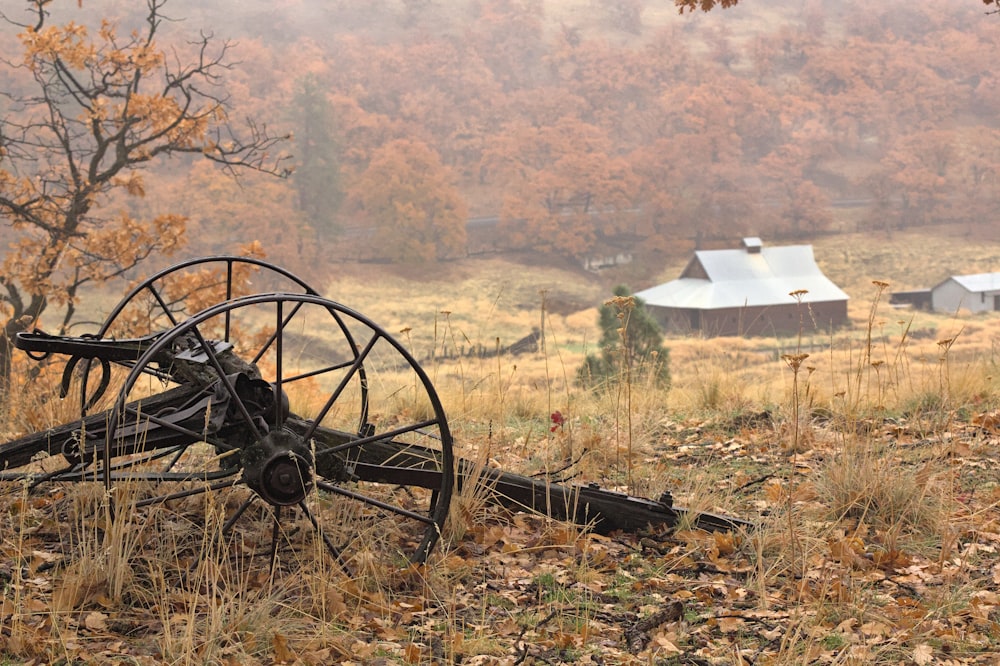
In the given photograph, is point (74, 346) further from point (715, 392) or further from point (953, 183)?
point (953, 183)

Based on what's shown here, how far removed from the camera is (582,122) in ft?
190

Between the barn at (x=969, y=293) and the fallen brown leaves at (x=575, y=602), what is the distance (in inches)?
1580

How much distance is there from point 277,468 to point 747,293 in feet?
125

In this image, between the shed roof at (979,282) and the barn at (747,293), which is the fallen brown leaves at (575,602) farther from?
the shed roof at (979,282)

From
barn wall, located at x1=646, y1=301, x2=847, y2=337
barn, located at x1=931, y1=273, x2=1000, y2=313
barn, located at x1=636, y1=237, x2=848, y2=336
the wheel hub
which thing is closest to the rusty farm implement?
the wheel hub

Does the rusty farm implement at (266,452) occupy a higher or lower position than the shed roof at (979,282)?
higher

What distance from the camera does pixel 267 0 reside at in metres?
73.4

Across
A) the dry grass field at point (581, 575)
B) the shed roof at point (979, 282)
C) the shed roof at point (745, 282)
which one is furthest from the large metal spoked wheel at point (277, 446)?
the shed roof at point (979, 282)

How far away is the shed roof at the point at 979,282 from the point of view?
4000 cm

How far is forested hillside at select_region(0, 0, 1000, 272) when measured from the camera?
158ft

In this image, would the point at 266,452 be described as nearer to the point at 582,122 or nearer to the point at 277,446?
the point at 277,446

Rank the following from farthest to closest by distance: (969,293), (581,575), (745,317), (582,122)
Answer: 1. (582,122)
2. (969,293)
3. (745,317)
4. (581,575)

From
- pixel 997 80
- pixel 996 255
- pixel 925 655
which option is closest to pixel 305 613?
pixel 925 655

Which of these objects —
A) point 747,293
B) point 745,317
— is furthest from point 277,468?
point 747,293
